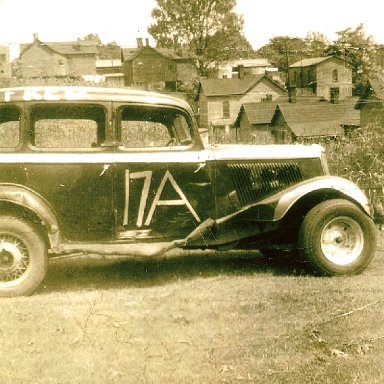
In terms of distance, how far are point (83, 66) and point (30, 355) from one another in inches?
2413

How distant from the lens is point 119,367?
4121 mm

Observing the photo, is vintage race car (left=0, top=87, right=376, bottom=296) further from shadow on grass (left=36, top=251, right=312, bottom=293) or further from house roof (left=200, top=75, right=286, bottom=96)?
Result: house roof (left=200, top=75, right=286, bottom=96)

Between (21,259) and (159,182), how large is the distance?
1.42 meters

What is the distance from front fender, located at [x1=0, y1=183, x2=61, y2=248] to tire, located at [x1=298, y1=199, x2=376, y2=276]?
7.77 feet

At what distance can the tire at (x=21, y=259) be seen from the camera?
5.58 meters

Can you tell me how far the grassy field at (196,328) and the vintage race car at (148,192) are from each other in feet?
1.24

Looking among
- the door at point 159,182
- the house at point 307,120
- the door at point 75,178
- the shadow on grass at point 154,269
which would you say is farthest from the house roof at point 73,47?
the door at point 75,178

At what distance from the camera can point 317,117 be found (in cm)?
3878

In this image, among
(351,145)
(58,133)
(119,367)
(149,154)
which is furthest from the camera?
(351,145)

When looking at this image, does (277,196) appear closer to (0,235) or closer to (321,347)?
(321,347)

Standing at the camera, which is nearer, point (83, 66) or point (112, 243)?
point (112, 243)

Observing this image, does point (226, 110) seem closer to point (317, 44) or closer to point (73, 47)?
point (73, 47)

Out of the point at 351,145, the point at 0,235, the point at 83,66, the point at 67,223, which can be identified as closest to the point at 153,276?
the point at 67,223

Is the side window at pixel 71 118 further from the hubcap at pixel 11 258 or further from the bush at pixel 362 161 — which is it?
the bush at pixel 362 161
